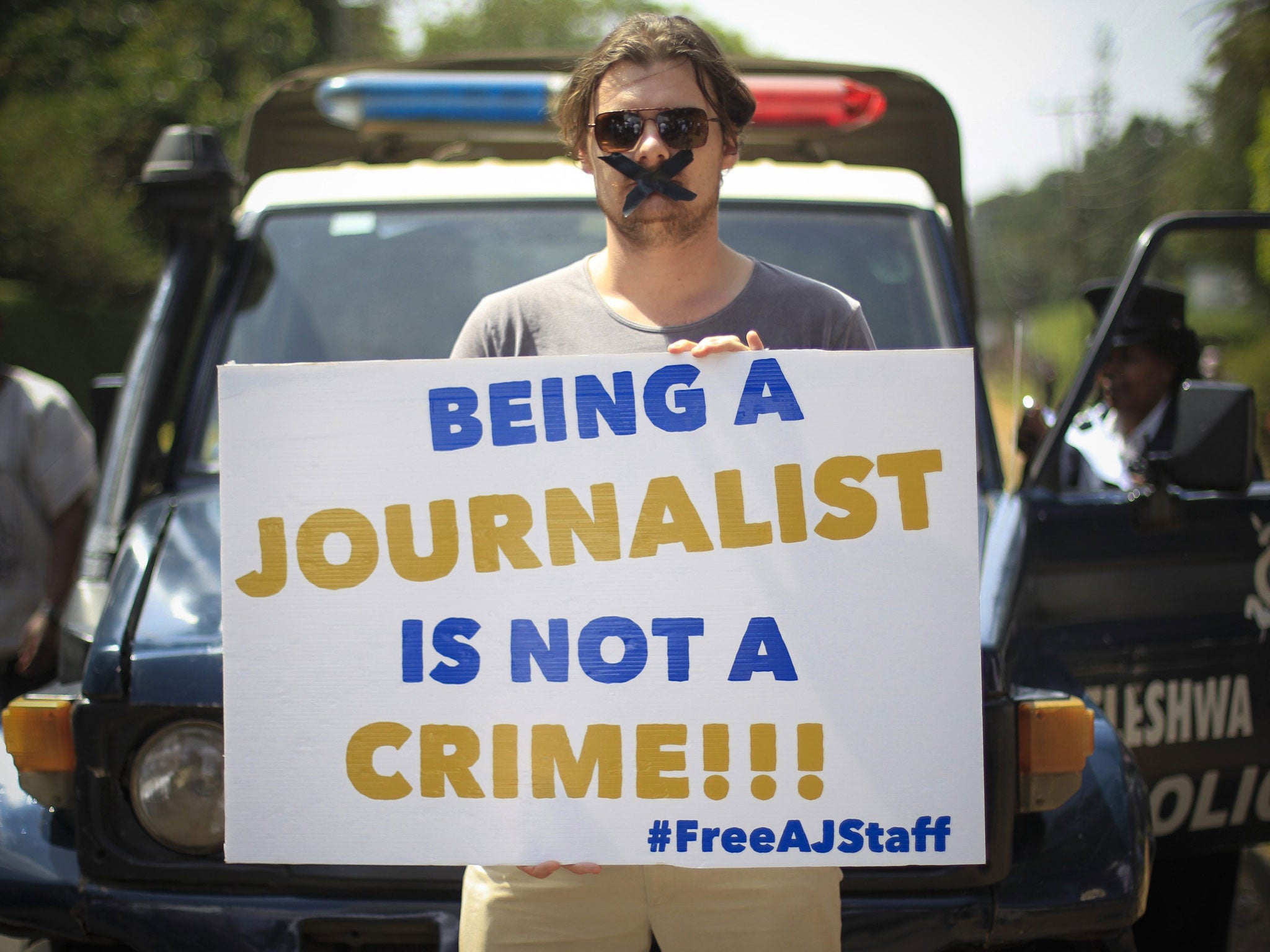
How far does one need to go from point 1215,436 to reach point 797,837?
1.45 m

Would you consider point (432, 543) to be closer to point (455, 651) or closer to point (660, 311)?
point (455, 651)

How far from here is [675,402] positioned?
75.5 inches

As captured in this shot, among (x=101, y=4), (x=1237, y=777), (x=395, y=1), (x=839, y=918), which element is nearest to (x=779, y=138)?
(x=1237, y=777)

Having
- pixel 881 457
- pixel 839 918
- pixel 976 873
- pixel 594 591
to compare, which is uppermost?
pixel 881 457

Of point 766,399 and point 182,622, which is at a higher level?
point 766,399

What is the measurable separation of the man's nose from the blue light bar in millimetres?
1696

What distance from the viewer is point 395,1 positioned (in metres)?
40.1

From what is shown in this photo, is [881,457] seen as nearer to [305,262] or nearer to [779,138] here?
[305,262]

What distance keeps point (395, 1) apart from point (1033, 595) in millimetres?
41296

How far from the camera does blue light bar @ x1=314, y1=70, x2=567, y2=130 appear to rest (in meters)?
3.58

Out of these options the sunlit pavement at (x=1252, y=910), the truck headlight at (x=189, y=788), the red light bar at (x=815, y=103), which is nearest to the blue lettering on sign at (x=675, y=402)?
the truck headlight at (x=189, y=788)

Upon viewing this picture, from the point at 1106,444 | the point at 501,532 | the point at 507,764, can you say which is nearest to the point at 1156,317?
the point at 1106,444

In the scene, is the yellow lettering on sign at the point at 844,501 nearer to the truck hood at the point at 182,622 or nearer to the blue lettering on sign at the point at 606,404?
the blue lettering on sign at the point at 606,404

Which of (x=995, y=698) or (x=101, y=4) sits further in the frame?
(x=101, y=4)
